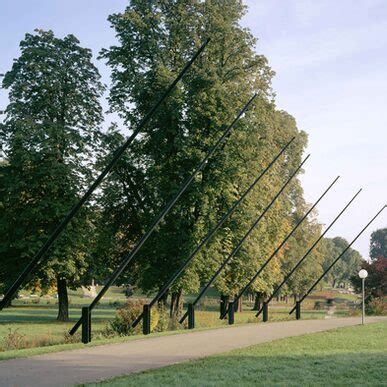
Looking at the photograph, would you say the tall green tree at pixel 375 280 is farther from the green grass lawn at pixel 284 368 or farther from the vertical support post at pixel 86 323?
the vertical support post at pixel 86 323

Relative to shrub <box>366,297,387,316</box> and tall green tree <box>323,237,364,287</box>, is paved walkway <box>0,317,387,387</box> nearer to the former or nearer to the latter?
shrub <box>366,297,387,316</box>

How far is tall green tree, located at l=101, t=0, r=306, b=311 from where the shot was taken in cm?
3108

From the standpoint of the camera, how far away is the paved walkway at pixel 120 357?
435 inches

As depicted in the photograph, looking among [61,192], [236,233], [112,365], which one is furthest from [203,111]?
[112,365]

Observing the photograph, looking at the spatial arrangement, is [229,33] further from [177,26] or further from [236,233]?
[236,233]

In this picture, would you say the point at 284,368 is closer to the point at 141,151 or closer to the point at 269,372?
the point at 269,372

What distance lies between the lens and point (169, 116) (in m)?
31.5

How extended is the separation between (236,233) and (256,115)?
20.6 feet

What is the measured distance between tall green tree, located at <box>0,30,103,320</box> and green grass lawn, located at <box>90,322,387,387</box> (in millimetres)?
19336

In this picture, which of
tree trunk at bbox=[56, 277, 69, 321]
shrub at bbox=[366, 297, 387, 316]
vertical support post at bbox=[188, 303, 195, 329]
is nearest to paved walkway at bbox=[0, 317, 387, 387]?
vertical support post at bbox=[188, 303, 195, 329]

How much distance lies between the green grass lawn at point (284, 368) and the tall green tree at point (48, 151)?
761 inches

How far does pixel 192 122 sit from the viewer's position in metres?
31.6

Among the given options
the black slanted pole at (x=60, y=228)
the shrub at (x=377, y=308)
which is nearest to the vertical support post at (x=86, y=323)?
the black slanted pole at (x=60, y=228)

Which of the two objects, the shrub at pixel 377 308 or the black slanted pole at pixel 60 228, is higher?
the black slanted pole at pixel 60 228
